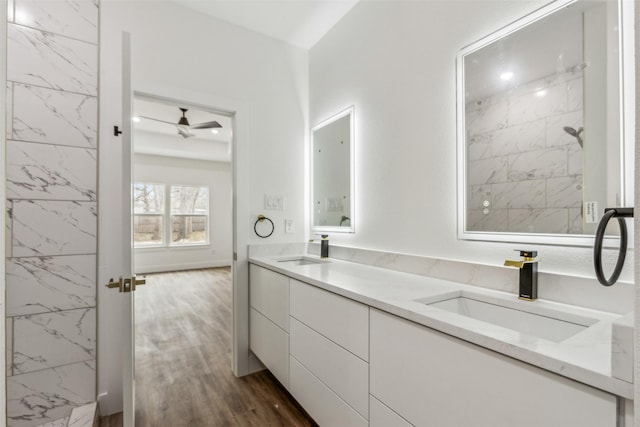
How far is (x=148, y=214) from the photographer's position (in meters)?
6.18

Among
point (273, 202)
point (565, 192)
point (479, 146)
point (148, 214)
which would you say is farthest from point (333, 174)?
point (148, 214)

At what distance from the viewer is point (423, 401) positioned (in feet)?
3.14

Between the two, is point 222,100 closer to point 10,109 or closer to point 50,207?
point 10,109

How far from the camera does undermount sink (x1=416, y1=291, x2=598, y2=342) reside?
3.21 ft

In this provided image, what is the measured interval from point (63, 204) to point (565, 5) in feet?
8.74

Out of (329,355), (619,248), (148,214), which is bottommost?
(329,355)

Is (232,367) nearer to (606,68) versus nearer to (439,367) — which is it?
(439,367)

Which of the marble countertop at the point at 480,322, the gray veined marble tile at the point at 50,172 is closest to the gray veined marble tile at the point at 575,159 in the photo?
the marble countertop at the point at 480,322

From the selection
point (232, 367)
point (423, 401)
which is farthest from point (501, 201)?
point (232, 367)

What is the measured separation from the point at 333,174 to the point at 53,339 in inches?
82.9

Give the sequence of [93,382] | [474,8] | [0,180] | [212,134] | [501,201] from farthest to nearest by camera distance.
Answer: [212,134], [93,382], [474,8], [501,201], [0,180]

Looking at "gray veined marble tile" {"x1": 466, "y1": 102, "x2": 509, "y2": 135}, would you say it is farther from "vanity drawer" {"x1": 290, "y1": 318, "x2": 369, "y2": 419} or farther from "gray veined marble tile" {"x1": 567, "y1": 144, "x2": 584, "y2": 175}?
"vanity drawer" {"x1": 290, "y1": 318, "x2": 369, "y2": 419}

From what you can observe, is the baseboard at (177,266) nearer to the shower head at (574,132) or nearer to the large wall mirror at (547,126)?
the large wall mirror at (547,126)

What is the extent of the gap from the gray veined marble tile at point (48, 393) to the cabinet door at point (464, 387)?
5.90 feet
